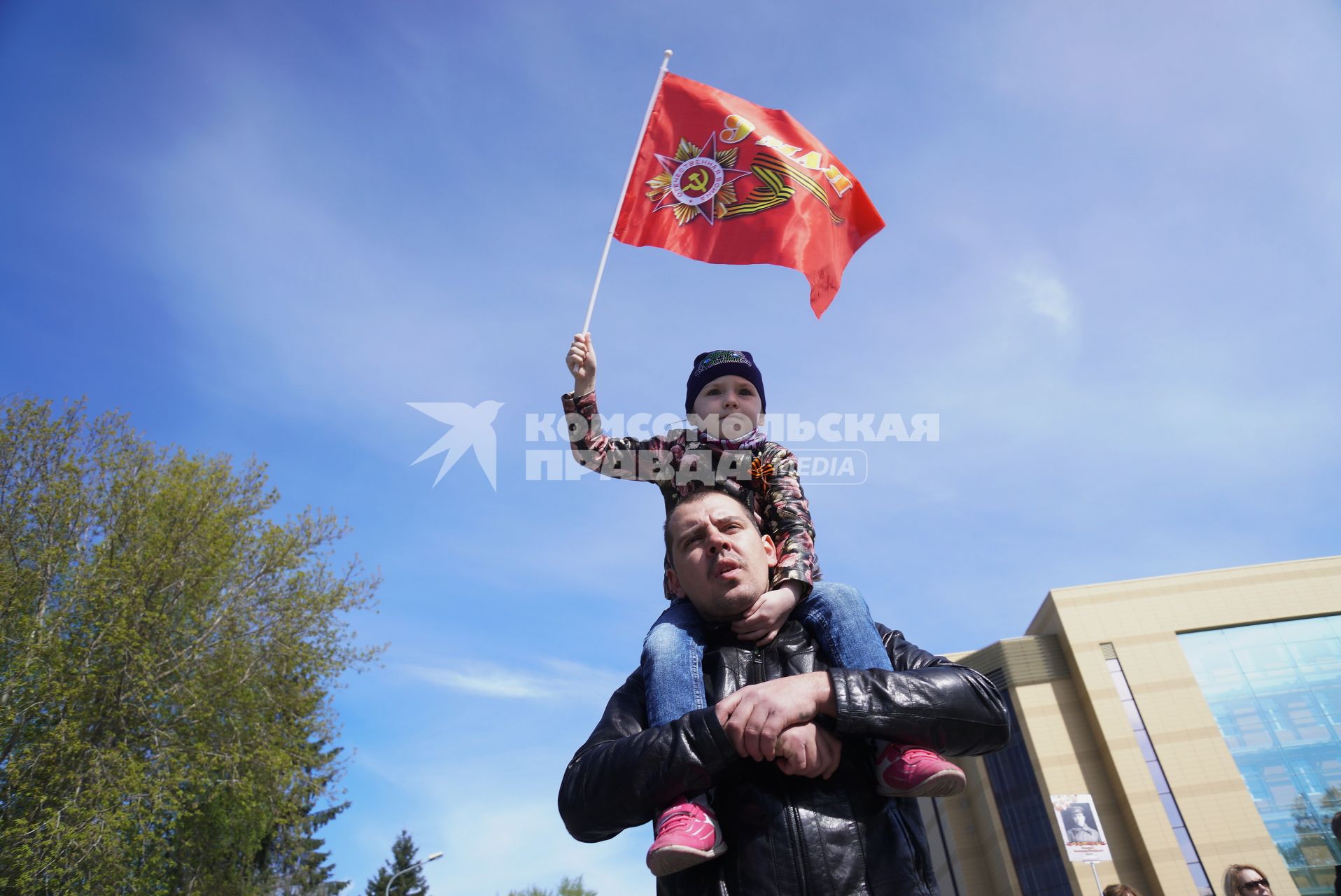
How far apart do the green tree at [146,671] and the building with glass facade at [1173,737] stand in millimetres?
28063

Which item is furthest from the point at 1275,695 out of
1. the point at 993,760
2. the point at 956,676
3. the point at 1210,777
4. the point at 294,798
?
the point at 956,676

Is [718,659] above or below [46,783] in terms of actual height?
below

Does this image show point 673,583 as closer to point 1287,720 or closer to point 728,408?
point 728,408

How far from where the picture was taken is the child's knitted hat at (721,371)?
370 centimetres

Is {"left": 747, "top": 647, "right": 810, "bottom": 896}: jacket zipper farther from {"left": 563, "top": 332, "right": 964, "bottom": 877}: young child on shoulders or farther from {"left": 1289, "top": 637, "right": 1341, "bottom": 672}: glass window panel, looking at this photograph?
{"left": 1289, "top": 637, "right": 1341, "bottom": 672}: glass window panel

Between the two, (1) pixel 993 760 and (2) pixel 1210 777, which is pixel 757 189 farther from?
(1) pixel 993 760

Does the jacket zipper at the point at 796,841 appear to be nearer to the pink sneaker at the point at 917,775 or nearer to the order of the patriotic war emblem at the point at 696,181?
the pink sneaker at the point at 917,775

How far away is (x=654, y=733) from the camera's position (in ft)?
6.31

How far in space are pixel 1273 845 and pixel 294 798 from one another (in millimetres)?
31486

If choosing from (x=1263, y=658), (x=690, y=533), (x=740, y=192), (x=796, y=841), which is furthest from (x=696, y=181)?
(x=1263, y=658)

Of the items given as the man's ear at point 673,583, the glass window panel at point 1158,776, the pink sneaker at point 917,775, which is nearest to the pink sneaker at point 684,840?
the pink sneaker at point 917,775

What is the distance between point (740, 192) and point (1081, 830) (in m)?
10.0

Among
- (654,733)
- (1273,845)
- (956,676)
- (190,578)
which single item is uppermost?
(190,578)

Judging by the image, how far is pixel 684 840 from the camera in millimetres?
1785
